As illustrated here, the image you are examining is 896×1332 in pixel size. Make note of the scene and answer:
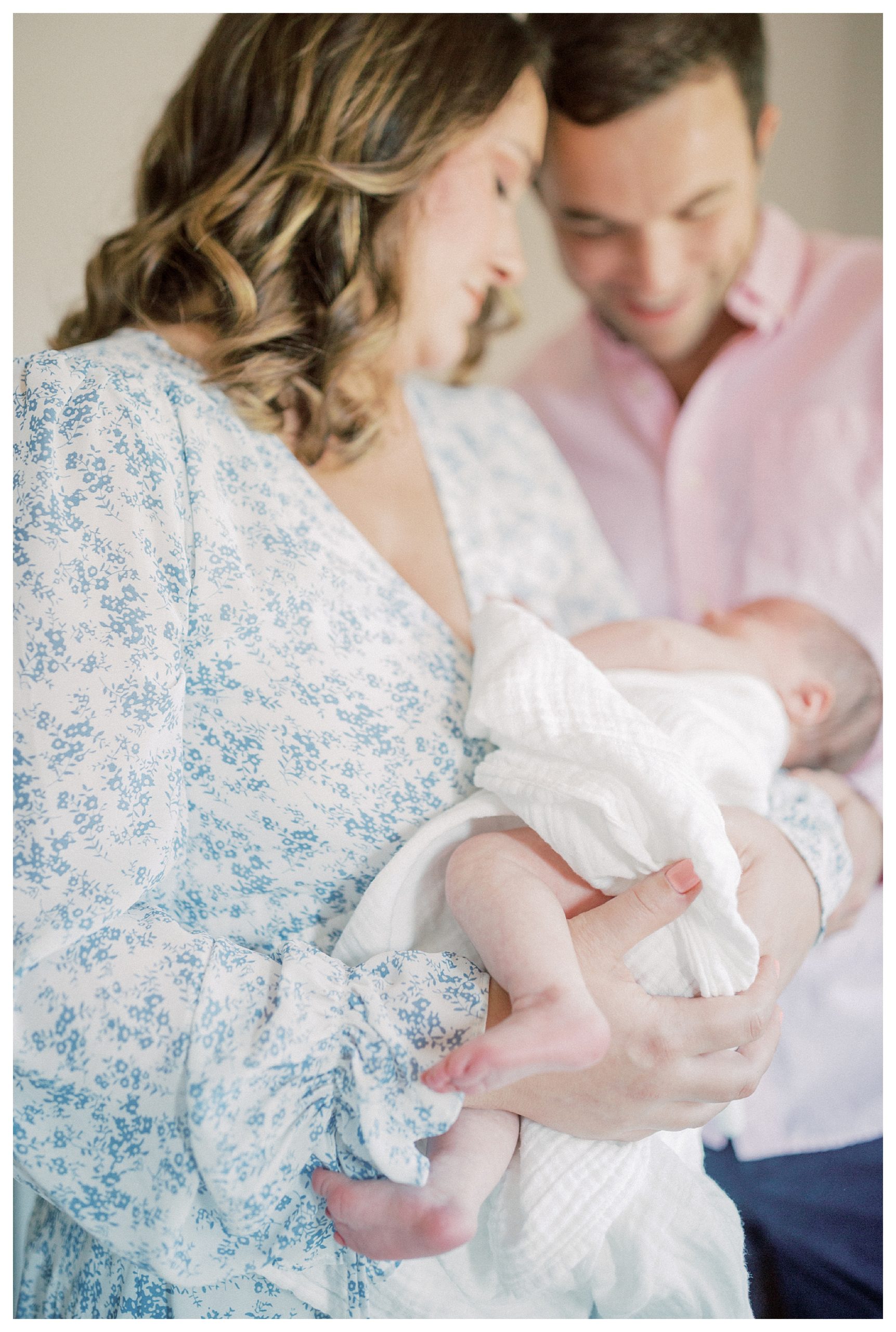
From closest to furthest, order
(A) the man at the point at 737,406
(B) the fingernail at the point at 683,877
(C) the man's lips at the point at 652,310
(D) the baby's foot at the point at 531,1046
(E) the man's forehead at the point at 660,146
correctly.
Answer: (D) the baby's foot at the point at 531,1046, (B) the fingernail at the point at 683,877, (A) the man at the point at 737,406, (E) the man's forehead at the point at 660,146, (C) the man's lips at the point at 652,310

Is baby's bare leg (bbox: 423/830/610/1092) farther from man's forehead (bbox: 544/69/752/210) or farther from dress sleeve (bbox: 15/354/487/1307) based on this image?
man's forehead (bbox: 544/69/752/210)

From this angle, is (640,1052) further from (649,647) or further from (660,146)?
(660,146)

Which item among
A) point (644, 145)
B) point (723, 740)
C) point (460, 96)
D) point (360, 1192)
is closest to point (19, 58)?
point (460, 96)

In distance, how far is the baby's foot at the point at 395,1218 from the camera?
688mm

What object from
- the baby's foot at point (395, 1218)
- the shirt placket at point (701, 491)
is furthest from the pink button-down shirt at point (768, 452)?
the baby's foot at point (395, 1218)

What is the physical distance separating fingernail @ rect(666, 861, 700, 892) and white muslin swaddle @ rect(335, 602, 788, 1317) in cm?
1

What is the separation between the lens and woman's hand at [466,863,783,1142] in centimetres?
77

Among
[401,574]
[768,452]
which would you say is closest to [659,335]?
[768,452]

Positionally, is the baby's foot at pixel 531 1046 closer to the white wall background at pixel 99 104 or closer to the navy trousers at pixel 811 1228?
the navy trousers at pixel 811 1228

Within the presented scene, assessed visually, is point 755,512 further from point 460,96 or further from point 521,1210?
point 521,1210


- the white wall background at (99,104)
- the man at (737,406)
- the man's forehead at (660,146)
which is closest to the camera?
the white wall background at (99,104)

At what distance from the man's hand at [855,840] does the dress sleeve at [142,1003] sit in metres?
0.65

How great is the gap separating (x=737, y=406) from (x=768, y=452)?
110mm

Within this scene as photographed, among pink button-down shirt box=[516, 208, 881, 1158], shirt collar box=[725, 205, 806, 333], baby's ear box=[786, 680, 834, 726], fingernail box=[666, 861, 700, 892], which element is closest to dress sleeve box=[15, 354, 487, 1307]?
fingernail box=[666, 861, 700, 892]
